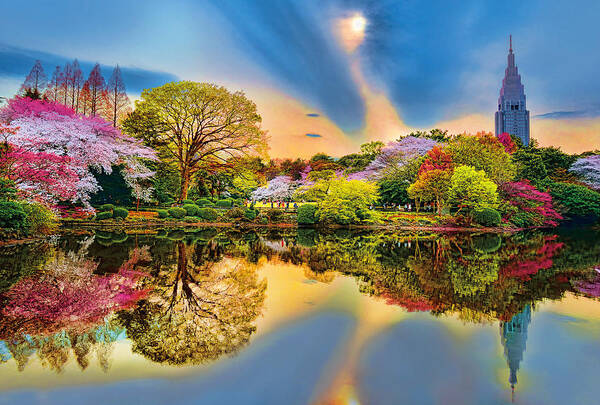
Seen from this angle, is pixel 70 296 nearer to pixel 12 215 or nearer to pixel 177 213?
pixel 12 215

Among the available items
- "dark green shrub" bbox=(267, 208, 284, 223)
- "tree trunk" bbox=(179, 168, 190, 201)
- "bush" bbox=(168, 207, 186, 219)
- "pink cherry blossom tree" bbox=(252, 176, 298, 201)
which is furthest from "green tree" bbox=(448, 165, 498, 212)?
"tree trunk" bbox=(179, 168, 190, 201)

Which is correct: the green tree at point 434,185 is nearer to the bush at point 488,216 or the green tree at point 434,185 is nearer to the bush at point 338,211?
the bush at point 488,216

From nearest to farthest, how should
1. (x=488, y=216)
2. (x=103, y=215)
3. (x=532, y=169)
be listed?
1. (x=103, y=215)
2. (x=488, y=216)
3. (x=532, y=169)

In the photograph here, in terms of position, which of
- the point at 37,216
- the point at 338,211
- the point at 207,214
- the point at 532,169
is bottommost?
the point at 37,216

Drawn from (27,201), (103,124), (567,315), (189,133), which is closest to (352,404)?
(567,315)

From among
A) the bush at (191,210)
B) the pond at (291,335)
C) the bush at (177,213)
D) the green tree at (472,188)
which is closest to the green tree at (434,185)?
the green tree at (472,188)

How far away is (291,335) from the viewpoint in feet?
16.2

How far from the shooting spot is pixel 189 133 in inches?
1187

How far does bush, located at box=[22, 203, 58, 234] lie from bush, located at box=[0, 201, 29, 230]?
0.91 m

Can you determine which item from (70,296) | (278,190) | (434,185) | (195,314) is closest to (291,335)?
(195,314)

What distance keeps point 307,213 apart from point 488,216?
1458 cm

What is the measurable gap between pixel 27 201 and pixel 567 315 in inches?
725

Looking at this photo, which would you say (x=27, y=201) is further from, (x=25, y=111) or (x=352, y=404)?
(x=352, y=404)

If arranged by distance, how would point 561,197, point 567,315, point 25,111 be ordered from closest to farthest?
point 567,315 → point 25,111 → point 561,197
